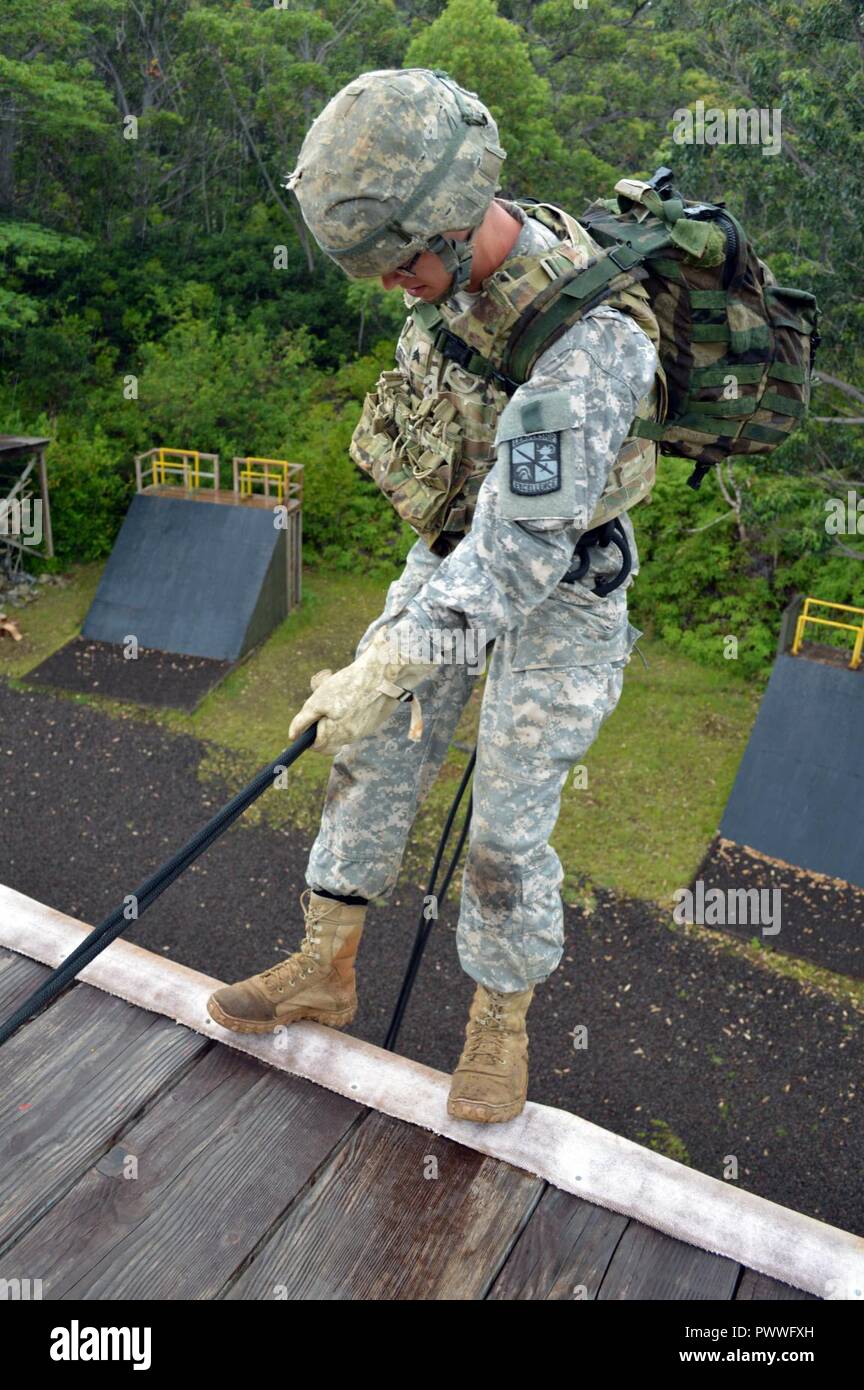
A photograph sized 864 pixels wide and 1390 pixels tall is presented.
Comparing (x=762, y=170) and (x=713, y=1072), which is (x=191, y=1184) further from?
(x=762, y=170)

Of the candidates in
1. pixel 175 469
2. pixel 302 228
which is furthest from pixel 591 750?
pixel 302 228

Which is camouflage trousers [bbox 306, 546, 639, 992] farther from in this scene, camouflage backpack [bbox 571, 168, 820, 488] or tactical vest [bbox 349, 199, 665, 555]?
camouflage backpack [bbox 571, 168, 820, 488]

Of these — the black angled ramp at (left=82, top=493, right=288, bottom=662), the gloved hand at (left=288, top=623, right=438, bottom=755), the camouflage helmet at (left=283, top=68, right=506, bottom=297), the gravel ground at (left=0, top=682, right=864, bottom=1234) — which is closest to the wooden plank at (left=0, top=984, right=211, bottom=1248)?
the gloved hand at (left=288, top=623, right=438, bottom=755)

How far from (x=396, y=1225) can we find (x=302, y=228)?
24116mm

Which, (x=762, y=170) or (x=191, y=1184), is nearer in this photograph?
(x=191, y=1184)

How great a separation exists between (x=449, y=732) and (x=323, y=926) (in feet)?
2.66

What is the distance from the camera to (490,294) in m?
3.43

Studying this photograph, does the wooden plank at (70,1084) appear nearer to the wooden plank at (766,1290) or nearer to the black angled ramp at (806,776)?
the wooden plank at (766,1290)

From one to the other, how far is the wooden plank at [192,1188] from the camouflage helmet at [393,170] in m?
2.53

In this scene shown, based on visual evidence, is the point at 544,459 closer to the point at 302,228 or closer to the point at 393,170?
the point at 393,170

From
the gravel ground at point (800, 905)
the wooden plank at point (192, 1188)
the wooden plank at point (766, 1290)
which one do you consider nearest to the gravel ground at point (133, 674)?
the gravel ground at point (800, 905)

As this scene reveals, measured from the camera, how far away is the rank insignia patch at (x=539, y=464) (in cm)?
323

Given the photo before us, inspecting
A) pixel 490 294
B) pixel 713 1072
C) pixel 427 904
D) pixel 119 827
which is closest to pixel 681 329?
pixel 490 294
